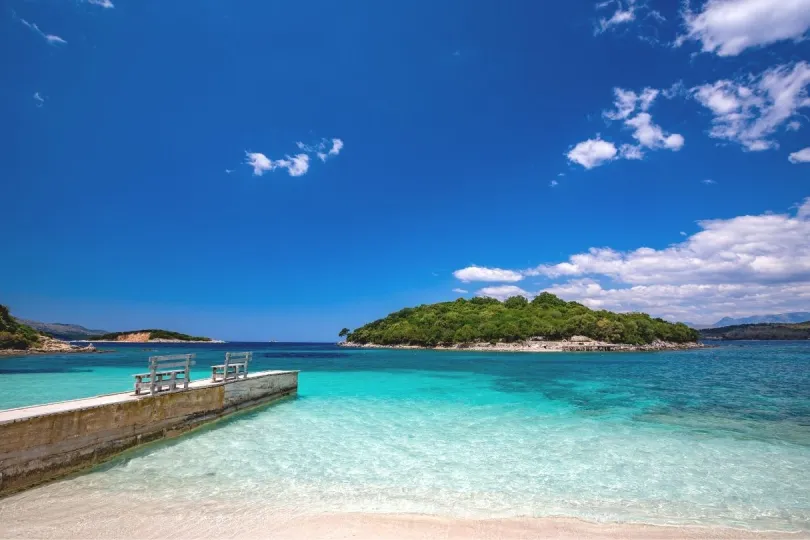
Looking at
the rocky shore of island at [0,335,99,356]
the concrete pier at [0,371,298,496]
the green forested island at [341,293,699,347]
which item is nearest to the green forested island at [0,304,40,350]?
the rocky shore of island at [0,335,99,356]

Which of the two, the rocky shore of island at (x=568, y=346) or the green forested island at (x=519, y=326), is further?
the green forested island at (x=519, y=326)

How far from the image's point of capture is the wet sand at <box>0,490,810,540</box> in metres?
6.45

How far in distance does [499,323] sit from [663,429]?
11103cm

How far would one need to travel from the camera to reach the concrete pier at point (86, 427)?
324 inches

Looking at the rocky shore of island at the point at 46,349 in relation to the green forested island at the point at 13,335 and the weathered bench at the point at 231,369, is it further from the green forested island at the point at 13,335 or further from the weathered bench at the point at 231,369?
the weathered bench at the point at 231,369

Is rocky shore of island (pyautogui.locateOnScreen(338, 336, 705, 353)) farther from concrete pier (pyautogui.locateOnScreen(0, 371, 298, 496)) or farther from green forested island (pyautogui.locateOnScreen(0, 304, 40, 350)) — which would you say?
concrete pier (pyautogui.locateOnScreen(0, 371, 298, 496))

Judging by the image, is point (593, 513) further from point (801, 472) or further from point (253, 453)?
point (253, 453)

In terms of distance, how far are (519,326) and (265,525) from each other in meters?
116

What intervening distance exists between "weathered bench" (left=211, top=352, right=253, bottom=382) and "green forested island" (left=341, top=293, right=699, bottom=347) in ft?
333

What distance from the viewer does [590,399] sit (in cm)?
2156

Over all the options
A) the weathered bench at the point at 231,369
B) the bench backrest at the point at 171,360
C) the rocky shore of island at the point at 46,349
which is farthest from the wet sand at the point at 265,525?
the rocky shore of island at the point at 46,349

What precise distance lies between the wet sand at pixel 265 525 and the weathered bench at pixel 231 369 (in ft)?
30.4

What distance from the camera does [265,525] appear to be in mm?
6816

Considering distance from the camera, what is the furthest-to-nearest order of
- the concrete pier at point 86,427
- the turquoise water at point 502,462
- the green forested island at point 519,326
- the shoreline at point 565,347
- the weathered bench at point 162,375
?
1. the green forested island at point 519,326
2. the shoreline at point 565,347
3. the weathered bench at point 162,375
4. the concrete pier at point 86,427
5. the turquoise water at point 502,462
